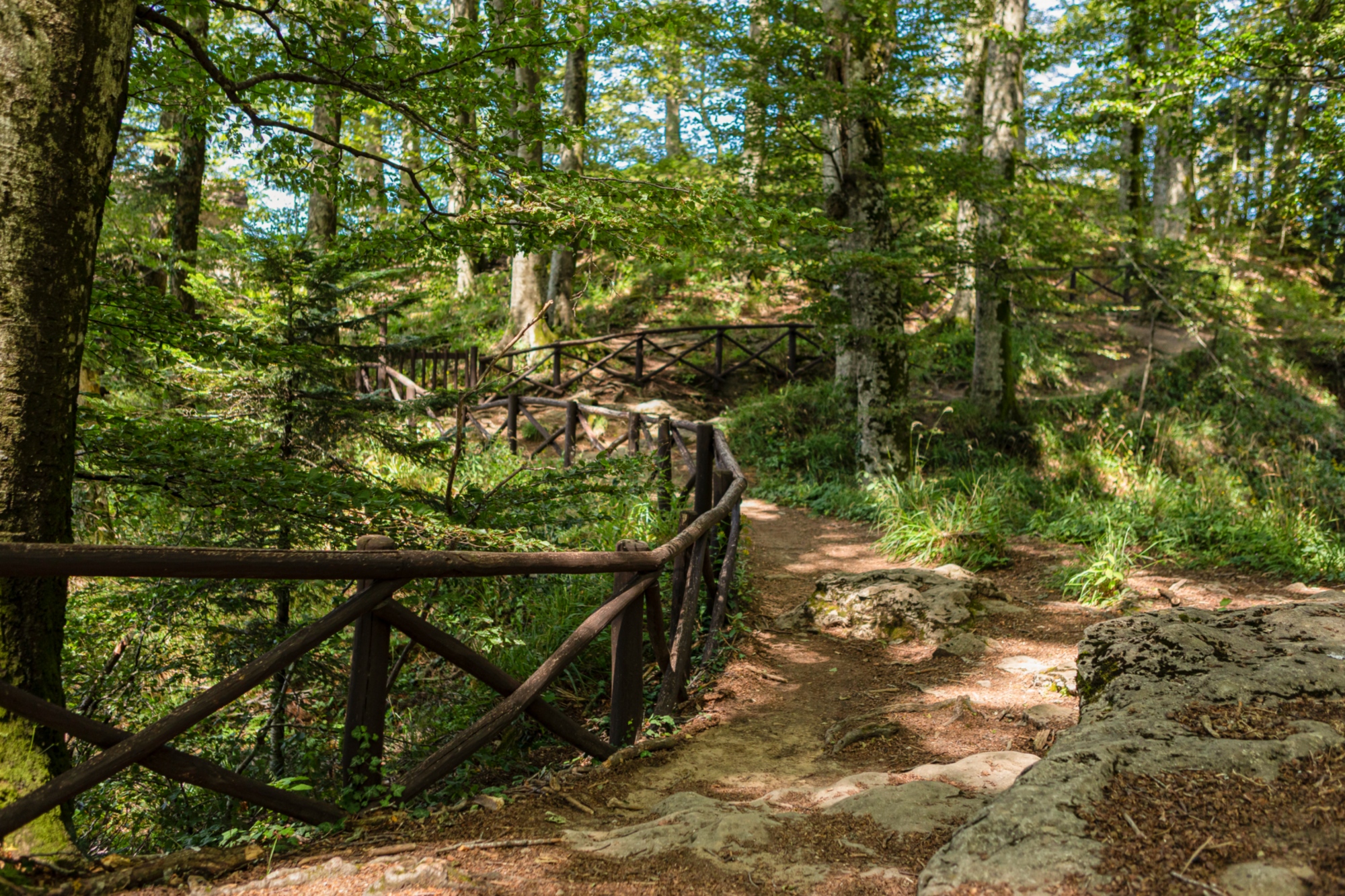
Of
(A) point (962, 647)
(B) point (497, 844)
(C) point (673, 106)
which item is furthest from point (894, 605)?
(C) point (673, 106)

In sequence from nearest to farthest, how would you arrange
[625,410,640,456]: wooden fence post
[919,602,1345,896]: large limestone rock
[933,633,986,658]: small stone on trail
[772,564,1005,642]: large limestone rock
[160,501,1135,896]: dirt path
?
[919,602,1345,896]: large limestone rock < [160,501,1135,896]: dirt path < [933,633,986,658]: small stone on trail < [772,564,1005,642]: large limestone rock < [625,410,640,456]: wooden fence post

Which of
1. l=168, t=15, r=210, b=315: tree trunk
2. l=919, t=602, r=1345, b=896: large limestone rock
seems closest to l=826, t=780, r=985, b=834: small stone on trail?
l=919, t=602, r=1345, b=896: large limestone rock

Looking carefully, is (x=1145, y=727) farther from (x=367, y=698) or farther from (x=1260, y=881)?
(x=367, y=698)

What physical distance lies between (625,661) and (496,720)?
0.82 metres

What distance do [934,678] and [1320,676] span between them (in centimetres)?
224

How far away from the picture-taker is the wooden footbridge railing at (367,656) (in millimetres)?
2150

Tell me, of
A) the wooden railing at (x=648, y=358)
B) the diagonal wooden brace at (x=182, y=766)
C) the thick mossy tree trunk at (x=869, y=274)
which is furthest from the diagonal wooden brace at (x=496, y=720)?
the wooden railing at (x=648, y=358)

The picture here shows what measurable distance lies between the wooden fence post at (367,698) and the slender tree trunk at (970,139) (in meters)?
8.16

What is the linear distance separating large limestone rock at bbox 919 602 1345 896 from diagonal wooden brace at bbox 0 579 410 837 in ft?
6.41

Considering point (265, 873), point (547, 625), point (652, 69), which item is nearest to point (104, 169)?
point (265, 873)

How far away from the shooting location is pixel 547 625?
5238 mm

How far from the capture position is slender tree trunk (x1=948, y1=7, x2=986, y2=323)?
9.24 metres

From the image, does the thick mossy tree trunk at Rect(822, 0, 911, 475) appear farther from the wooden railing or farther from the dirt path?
the wooden railing

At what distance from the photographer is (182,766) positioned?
2.38m
